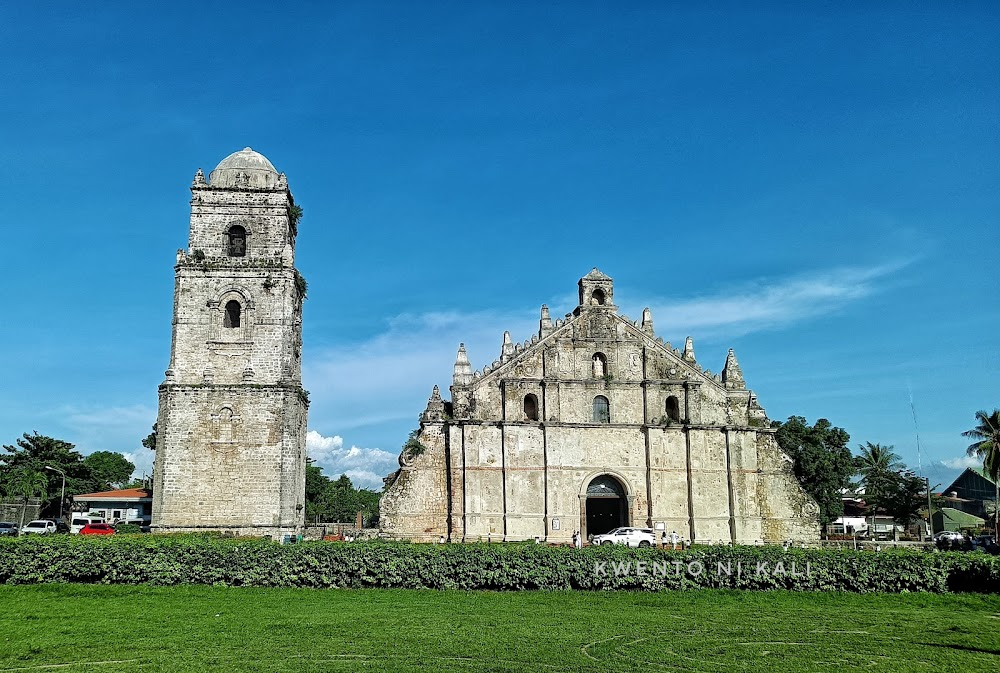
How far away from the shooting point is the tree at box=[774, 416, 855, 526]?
197 ft

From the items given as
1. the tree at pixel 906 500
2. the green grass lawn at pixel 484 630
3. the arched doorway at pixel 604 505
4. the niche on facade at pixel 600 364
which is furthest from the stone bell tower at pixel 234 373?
the tree at pixel 906 500

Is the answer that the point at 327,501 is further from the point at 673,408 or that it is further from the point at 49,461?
the point at 673,408

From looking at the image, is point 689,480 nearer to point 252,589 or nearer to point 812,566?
point 812,566

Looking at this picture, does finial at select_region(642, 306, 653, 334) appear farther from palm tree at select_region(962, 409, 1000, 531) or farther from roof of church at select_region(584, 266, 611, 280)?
palm tree at select_region(962, 409, 1000, 531)

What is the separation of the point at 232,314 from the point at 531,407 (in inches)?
555

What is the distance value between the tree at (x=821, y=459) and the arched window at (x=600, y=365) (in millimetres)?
21938

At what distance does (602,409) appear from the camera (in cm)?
4206

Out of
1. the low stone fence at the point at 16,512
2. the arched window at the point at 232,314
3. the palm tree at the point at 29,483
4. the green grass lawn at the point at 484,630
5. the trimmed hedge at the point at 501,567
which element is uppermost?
the arched window at the point at 232,314

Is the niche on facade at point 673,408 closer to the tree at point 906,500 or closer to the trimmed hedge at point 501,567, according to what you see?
the trimmed hedge at point 501,567

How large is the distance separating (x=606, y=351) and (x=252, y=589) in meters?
23.9

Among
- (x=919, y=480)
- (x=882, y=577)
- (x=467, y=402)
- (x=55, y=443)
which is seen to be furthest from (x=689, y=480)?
(x=55, y=443)

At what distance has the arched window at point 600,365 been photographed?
4238 cm

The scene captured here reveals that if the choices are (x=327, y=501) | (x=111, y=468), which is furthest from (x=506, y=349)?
(x=111, y=468)

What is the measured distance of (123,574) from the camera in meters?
23.0
